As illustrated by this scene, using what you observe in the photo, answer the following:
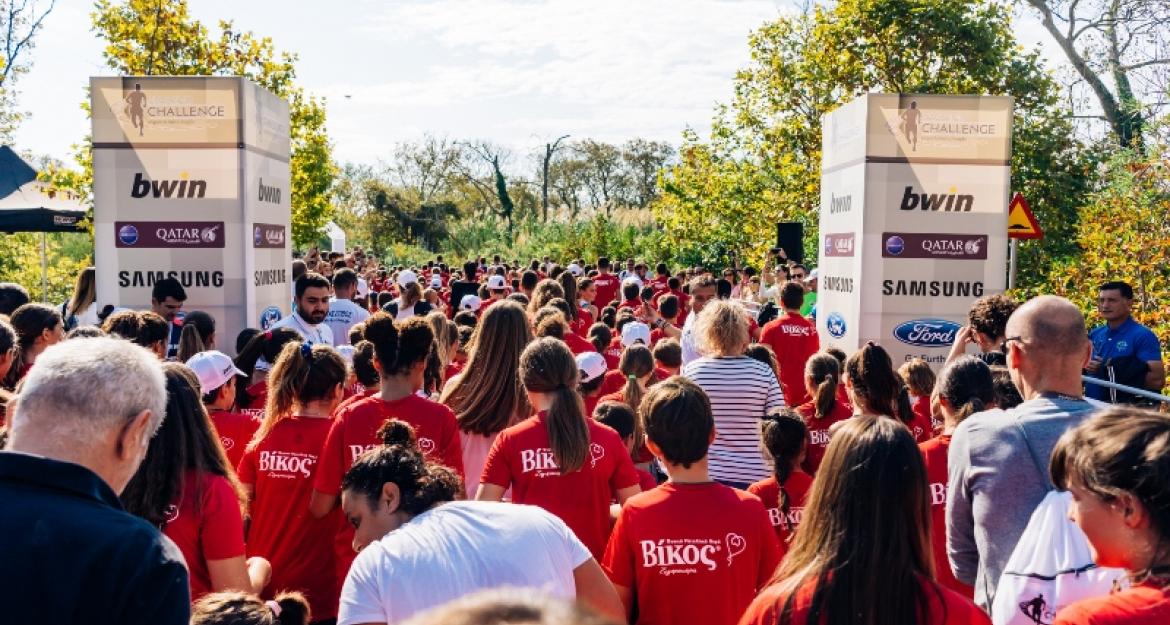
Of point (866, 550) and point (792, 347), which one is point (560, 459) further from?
point (792, 347)

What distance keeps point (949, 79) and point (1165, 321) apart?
8.56 meters

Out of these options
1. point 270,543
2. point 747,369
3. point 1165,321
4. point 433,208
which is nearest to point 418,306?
point 747,369

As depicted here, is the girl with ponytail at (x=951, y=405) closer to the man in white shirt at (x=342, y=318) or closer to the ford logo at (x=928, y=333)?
the ford logo at (x=928, y=333)

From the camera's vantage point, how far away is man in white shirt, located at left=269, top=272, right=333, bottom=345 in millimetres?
7695

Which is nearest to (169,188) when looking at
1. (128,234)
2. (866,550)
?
(128,234)

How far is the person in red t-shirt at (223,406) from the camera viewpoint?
4.66m

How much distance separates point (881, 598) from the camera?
231 centimetres

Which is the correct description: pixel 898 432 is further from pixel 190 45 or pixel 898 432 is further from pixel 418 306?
pixel 190 45

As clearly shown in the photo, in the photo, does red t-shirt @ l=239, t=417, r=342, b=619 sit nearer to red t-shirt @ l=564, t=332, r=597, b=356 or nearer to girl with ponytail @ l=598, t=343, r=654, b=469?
girl with ponytail @ l=598, t=343, r=654, b=469

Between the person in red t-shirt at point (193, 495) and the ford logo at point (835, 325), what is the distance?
23.7ft

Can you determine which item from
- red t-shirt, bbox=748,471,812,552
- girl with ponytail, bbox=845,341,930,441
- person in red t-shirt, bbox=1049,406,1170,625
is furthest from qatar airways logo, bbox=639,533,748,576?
girl with ponytail, bbox=845,341,930,441

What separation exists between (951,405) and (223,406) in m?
3.33

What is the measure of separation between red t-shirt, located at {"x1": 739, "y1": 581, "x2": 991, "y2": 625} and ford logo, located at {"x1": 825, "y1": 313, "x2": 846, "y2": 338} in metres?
7.34

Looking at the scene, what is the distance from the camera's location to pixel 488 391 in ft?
17.1
